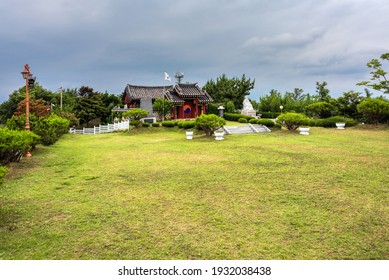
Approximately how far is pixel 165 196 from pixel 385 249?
415 cm

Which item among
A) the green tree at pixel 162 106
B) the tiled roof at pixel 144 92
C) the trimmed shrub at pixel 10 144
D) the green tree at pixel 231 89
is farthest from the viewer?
the green tree at pixel 231 89

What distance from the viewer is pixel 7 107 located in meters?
42.1

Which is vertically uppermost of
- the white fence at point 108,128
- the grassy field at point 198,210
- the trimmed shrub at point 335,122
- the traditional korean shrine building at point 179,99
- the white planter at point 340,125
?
the traditional korean shrine building at point 179,99

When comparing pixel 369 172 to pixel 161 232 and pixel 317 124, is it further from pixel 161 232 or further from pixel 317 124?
pixel 317 124

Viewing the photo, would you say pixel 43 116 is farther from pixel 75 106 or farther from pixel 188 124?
pixel 75 106

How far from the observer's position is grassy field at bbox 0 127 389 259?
3975mm

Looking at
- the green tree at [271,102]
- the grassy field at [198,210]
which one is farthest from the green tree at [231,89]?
the grassy field at [198,210]

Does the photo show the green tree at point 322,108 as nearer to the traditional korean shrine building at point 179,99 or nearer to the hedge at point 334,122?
the hedge at point 334,122

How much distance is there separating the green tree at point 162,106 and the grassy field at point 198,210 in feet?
70.4

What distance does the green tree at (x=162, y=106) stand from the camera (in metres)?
31.0

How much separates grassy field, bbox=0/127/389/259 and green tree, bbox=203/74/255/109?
35.6 metres

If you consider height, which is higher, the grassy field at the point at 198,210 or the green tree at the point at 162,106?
the green tree at the point at 162,106

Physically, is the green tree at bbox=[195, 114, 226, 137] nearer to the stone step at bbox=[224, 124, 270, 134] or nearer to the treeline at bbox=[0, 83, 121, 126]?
the stone step at bbox=[224, 124, 270, 134]

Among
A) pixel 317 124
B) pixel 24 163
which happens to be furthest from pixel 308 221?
pixel 317 124
